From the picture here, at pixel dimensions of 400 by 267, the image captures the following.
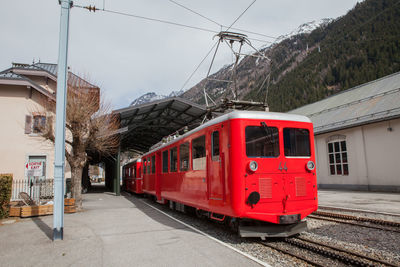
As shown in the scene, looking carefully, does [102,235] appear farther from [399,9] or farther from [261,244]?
[399,9]

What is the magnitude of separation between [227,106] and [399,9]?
95972 mm

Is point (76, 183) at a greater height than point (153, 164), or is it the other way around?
point (153, 164)

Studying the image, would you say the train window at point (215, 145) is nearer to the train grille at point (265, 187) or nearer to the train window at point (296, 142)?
the train grille at point (265, 187)

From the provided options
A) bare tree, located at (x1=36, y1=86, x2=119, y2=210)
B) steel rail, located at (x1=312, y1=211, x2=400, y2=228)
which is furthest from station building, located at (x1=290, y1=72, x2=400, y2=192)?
bare tree, located at (x1=36, y1=86, x2=119, y2=210)

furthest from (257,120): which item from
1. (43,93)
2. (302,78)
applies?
(302,78)

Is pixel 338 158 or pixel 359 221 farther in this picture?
pixel 338 158

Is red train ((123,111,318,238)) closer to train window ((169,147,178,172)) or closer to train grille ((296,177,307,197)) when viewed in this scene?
train grille ((296,177,307,197))

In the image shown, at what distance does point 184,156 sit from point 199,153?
4.43 ft

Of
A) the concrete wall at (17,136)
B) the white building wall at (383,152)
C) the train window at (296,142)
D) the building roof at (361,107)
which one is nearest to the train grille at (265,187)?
the train window at (296,142)

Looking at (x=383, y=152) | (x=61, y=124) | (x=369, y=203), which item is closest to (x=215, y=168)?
(x=61, y=124)

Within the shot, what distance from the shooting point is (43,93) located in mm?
17531

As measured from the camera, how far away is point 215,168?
664 cm

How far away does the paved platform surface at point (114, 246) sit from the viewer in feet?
16.7

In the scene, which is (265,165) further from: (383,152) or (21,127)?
(21,127)
